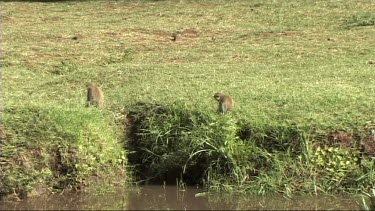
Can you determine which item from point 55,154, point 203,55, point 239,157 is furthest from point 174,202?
point 203,55

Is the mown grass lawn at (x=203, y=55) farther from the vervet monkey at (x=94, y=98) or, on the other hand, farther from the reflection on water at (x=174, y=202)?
the reflection on water at (x=174, y=202)

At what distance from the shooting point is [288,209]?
5520mm

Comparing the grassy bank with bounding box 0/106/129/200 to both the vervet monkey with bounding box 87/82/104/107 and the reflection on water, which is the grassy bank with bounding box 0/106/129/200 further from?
the vervet monkey with bounding box 87/82/104/107

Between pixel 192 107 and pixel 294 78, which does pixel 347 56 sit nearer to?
pixel 294 78

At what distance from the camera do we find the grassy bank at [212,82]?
5973mm

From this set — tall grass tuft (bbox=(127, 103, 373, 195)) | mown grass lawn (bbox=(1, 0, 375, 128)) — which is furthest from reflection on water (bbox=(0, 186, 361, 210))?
mown grass lawn (bbox=(1, 0, 375, 128))

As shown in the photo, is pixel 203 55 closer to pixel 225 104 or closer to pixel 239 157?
pixel 225 104

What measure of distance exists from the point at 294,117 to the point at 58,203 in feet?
7.38

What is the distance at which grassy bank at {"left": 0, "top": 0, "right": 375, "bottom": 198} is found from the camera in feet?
19.6

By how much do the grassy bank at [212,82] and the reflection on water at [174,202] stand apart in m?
0.15

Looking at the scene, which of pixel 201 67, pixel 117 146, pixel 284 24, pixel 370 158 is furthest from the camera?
Answer: pixel 284 24

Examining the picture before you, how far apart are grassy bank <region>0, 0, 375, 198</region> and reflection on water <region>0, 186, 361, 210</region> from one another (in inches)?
5.8

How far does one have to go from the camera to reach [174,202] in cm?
578

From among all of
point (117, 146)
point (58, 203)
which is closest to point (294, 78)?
point (117, 146)
